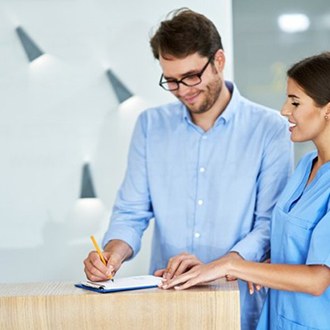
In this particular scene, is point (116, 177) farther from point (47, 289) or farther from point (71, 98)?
point (47, 289)

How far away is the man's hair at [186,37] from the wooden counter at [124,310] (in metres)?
0.85

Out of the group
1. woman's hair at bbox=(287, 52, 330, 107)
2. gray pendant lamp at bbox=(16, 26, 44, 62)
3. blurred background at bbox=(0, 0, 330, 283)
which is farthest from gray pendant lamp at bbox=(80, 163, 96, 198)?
woman's hair at bbox=(287, 52, 330, 107)

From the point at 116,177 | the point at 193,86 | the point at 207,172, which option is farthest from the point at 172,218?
the point at 116,177

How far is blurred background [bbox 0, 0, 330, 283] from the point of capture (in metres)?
3.33

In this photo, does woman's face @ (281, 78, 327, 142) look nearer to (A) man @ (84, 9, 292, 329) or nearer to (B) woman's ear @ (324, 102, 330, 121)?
(B) woman's ear @ (324, 102, 330, 121)

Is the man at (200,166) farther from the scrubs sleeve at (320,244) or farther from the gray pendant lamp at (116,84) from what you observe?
the gray pendant lamp at (116,84)

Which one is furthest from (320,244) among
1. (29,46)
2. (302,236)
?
(29,46)

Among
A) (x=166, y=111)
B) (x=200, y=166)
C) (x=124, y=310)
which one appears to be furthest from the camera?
(x=166, y=111)

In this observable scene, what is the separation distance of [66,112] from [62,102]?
0.05 m

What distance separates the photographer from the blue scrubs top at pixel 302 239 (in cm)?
195

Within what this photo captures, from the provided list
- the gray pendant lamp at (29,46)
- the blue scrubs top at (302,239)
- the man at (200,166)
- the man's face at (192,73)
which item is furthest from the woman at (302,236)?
the gray pendant lamp at (29,46)

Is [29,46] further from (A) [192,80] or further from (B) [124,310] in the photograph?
(B) [124,310]

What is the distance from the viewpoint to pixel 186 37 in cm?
234

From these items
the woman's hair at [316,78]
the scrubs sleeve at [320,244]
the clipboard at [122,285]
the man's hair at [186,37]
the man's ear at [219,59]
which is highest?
the man's hair at [186,37]
